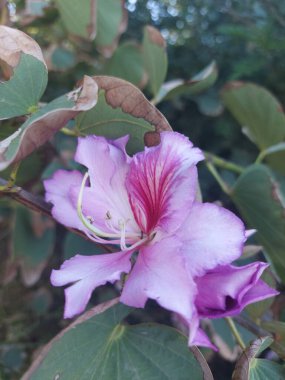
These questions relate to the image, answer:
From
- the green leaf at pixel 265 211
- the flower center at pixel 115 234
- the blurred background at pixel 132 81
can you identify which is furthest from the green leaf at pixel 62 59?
the flower center at pixel 115 234

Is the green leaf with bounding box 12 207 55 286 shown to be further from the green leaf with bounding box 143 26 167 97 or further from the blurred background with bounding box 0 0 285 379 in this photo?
the green leaf with bounding box 143 26 167 97

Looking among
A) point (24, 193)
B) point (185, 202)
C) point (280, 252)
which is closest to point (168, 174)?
point (185, 202)

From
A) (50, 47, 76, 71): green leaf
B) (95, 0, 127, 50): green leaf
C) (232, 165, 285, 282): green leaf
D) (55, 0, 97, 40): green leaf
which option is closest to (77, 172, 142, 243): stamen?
(232, 165, 285, 282): green leaf

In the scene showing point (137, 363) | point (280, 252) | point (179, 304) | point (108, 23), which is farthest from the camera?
point (108, 23)

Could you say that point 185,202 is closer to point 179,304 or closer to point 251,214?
point 179,304

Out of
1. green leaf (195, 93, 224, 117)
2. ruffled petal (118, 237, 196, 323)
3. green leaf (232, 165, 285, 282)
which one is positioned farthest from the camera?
green leaf (195, 93, 224, 117)

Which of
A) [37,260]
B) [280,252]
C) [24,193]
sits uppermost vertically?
[24,193]

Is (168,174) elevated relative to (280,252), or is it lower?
elevated
